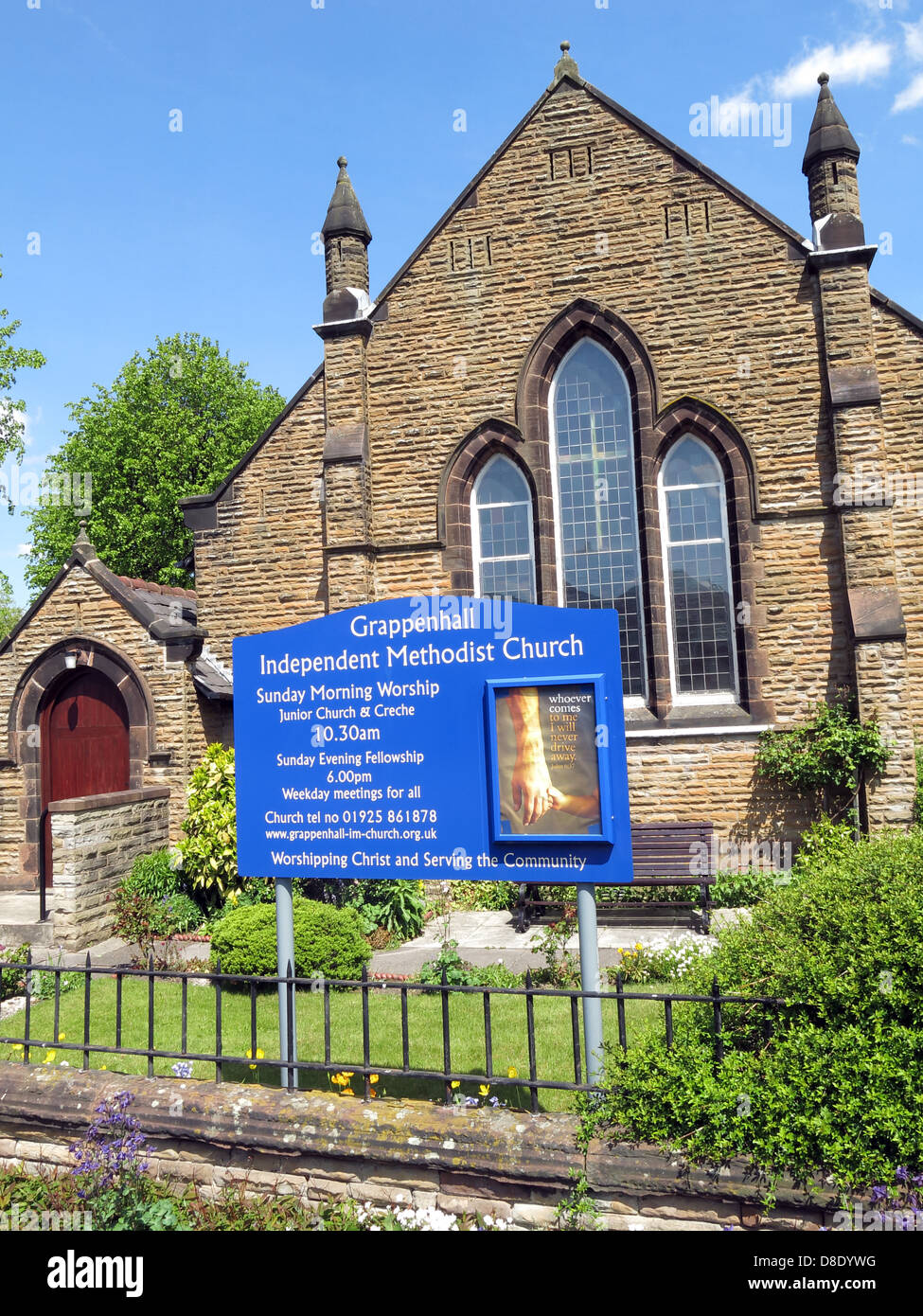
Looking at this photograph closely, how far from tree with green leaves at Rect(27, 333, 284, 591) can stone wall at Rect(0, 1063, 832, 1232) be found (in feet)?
78.4

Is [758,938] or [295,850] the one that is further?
[295,850]

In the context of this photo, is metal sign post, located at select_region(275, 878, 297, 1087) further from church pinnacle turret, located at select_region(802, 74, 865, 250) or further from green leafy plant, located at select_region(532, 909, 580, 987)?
church pinnacle turret, located at select_region(802, 74, 865, 250)

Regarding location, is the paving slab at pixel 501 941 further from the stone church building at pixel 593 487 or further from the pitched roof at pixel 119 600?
the pitched roof at pixel 119 600

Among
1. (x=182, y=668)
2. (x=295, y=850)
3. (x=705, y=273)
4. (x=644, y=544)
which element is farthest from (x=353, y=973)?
(x=705, y=273)

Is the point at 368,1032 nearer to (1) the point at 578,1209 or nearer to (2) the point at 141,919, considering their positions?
(1) the point at 578,1209

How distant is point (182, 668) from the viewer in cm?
1280

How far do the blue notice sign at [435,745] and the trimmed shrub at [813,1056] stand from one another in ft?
2.73

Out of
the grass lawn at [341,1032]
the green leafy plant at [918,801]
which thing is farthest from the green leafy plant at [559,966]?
the green leafy plant at [918,801]

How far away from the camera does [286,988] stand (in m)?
5.12

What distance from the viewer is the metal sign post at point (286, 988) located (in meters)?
5.09

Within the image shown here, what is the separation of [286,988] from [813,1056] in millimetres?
2794

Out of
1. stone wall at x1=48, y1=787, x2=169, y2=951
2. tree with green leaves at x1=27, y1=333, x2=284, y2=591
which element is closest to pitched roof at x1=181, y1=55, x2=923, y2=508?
stone wall at x1=48, y1=787, x2=169, y2=951
